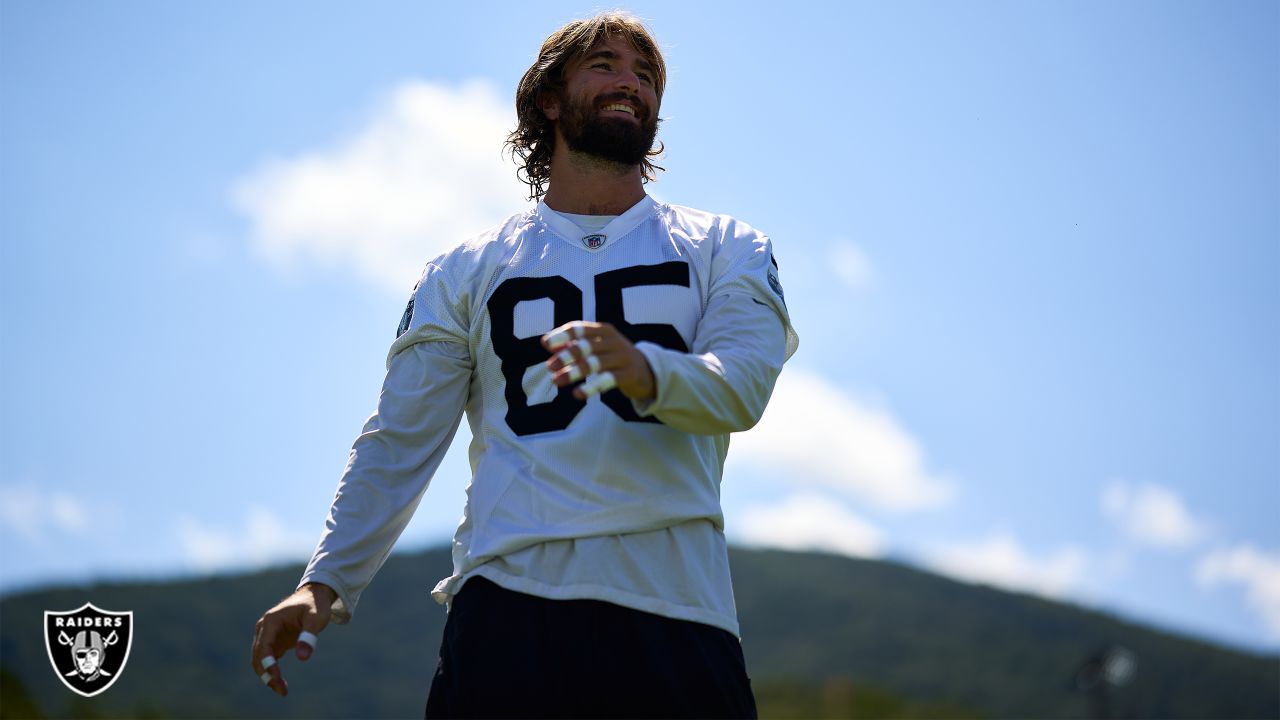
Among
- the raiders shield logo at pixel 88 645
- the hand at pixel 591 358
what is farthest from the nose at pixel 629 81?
the raiders shield logo at pixel 88 645

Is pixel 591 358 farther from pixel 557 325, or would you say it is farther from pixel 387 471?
pixel 387 471

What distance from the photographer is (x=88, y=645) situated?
4320 millimetres

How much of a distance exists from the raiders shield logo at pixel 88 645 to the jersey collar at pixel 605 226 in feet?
7.05

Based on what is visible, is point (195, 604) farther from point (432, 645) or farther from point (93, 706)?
A: point (93, 706)

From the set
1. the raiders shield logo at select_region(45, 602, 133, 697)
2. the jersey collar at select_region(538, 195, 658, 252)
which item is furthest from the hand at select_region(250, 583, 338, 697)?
the raiders shield logo at select_region(45, 602, 133, 697)

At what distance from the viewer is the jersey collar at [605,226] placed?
312 cm

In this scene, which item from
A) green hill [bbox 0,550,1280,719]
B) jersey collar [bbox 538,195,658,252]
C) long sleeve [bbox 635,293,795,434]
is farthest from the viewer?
green hill [bbox 0,550,1280,719]

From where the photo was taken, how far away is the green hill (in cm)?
5225

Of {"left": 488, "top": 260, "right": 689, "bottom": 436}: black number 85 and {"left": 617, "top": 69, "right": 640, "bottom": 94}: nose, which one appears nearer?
{"left": 488, "top": 260, "right": 689, "bottom": 436}: black number 85

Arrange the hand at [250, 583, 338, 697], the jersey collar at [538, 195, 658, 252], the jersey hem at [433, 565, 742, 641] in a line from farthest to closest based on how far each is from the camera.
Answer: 1. the jersey collar at [538, 195, 658, 252]
2. the hand at [250, 583, 338, 697]
3. the jersey hem at [433, 565, 742, 641]

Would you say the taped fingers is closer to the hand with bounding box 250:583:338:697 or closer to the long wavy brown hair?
the hand with bounding box 250:583:338:697

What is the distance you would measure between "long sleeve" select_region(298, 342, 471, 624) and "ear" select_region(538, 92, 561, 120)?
2.72ft

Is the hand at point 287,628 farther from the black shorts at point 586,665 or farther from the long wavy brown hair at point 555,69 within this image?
the long wavy brown hair at point 555,69

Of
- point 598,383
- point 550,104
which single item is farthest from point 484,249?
point 598,383
